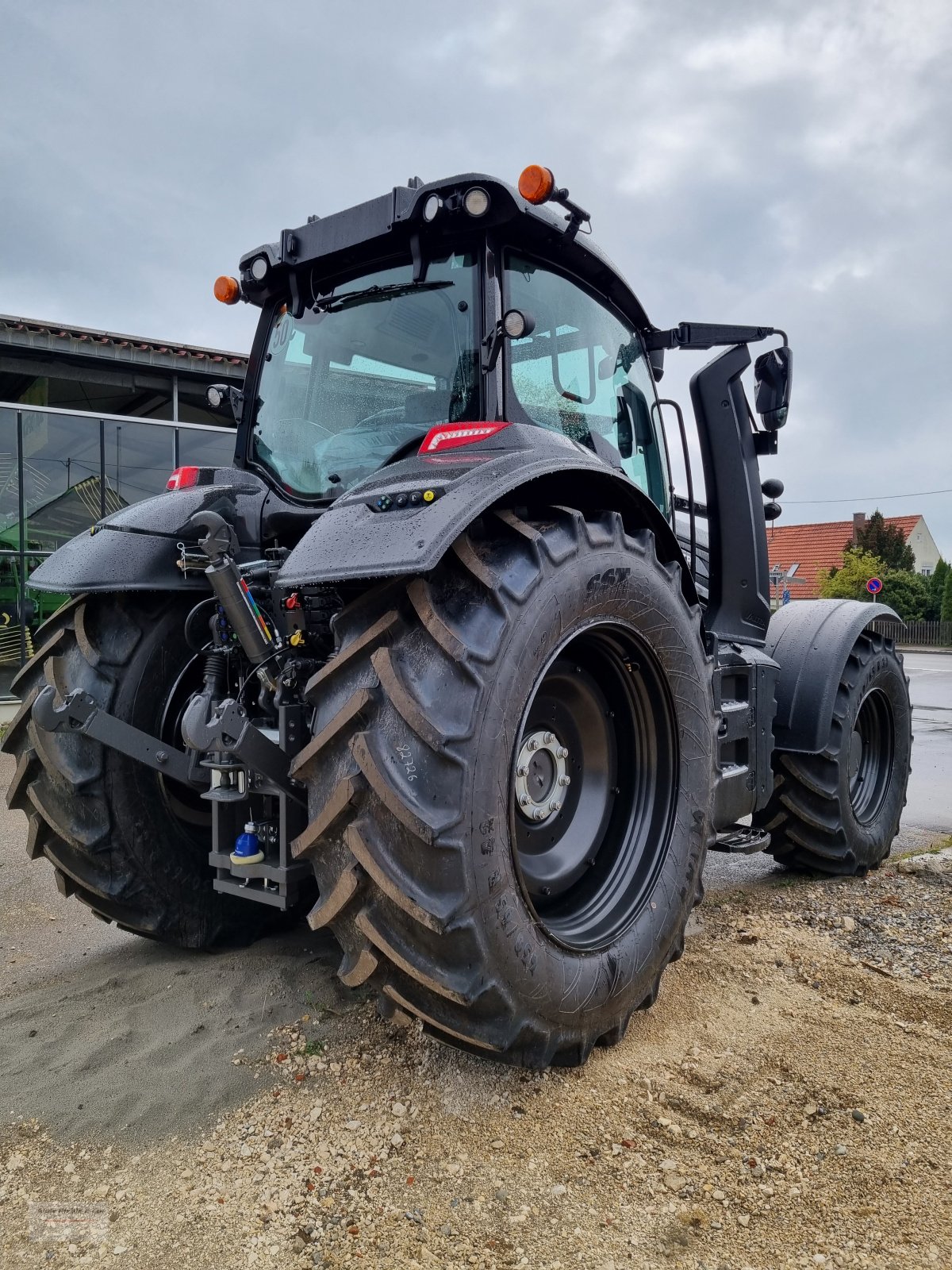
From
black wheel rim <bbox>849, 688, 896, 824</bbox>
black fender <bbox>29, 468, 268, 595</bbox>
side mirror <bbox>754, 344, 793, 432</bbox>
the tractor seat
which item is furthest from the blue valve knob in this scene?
black wheel rim <bbox>849, 688, 896, 824</bbox>

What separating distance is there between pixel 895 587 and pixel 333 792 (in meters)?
36.9

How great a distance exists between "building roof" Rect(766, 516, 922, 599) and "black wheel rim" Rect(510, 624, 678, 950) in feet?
124

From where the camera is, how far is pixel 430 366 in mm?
2848

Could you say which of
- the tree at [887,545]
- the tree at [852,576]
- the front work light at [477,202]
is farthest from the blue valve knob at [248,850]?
the tree at [887,545]

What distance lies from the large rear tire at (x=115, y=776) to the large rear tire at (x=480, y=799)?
3.47ft

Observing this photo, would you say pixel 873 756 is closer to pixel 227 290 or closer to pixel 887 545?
pixel 227 290

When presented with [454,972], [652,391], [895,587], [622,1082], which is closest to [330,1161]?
[454,972]

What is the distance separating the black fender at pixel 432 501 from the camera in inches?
77.5

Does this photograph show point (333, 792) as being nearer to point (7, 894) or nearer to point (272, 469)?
point (272, 469)

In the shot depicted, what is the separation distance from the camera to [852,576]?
33.5 metres

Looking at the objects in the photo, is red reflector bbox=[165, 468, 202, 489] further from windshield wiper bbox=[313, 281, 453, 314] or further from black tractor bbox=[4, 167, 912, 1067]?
windshield wiper bbox=[313, 281, 453, 314]

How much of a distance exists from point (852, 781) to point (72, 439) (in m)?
8.62

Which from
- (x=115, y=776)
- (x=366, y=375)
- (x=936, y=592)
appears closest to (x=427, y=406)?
(x=366, y=375)

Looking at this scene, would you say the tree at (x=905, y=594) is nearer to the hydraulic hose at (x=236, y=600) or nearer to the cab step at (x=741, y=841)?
the cab step at (x=741, y=841)
